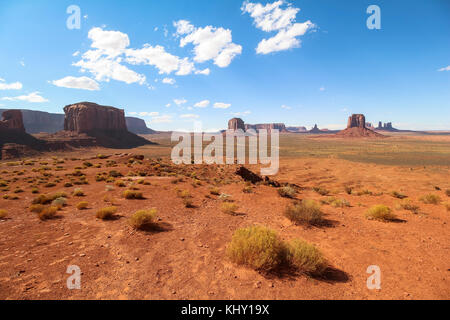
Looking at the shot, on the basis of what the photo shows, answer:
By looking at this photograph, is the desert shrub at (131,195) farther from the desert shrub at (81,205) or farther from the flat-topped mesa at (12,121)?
the flat-topped mesa at (12,121)

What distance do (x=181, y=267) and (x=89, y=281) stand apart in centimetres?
193

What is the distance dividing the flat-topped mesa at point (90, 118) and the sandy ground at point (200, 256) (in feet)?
333

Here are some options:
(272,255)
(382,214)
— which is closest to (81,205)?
(272,255)

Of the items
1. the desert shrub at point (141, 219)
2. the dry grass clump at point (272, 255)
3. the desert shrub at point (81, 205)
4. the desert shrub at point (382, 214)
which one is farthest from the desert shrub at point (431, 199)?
the desert shrub at point (81, 205)

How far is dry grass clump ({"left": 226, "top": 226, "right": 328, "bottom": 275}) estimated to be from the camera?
4203 mm

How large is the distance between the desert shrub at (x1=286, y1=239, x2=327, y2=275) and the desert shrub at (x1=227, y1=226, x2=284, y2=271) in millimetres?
258

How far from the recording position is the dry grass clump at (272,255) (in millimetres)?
4203

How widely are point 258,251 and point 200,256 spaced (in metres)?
1.67

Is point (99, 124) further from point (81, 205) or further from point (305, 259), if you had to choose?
point (305, 259)

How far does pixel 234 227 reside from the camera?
23.5 ft

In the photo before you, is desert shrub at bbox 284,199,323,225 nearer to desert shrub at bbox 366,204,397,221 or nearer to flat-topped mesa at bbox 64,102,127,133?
desert shrub at bbox 366,204,397,221

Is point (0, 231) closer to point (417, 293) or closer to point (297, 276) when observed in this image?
point (297, 276)

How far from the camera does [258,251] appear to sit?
4441 mm

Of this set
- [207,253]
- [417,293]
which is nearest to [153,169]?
[207,253]
